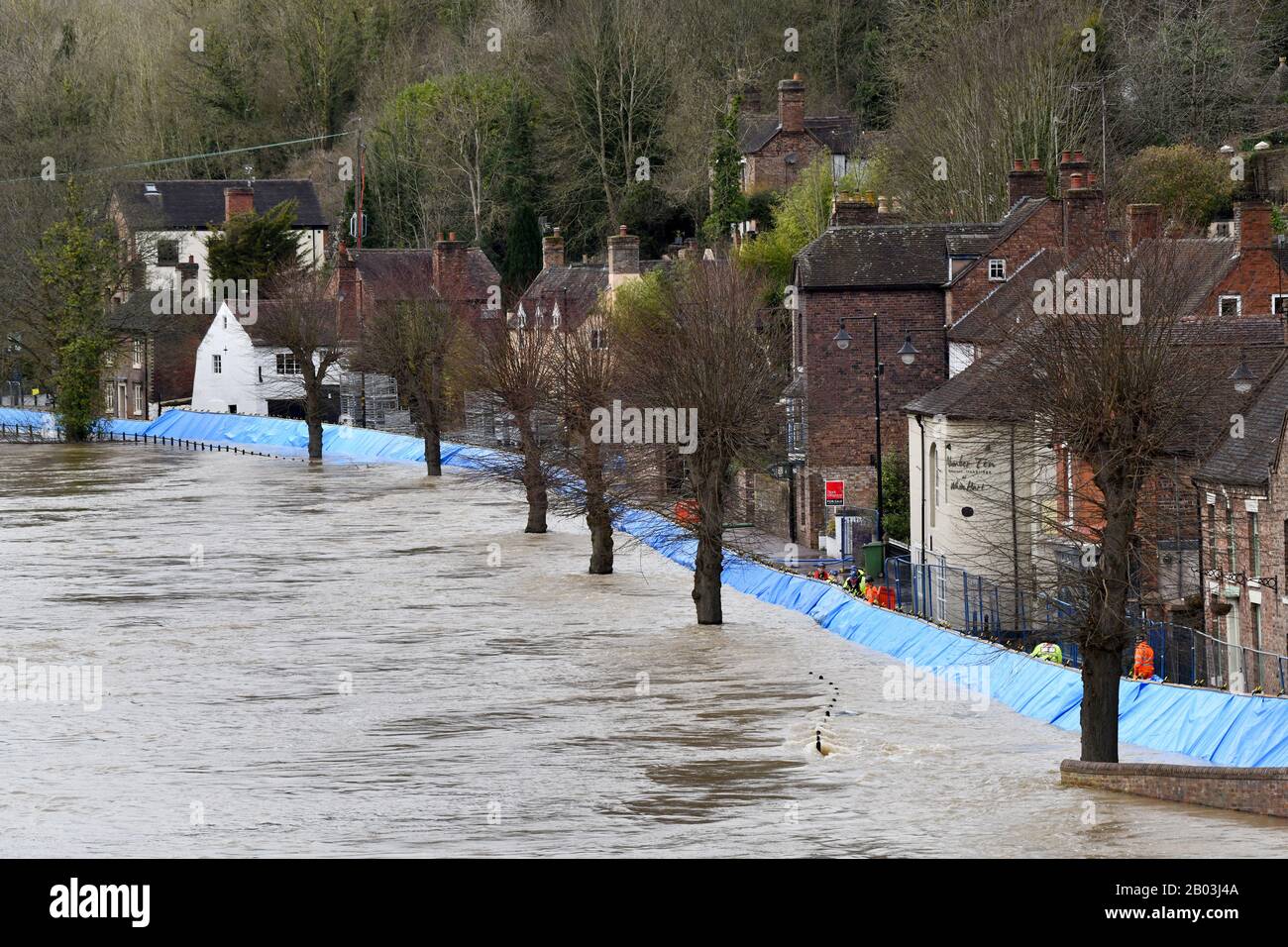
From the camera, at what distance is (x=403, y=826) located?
30.0 metres

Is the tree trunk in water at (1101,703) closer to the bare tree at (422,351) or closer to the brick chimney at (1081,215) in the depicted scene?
the brick chimney at (1081,215)

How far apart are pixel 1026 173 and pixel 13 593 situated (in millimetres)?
31932

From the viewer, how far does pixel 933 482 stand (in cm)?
5162

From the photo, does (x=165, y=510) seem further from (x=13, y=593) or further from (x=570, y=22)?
(x=570, y=22)

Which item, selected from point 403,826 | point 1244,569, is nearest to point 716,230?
point 1244,569

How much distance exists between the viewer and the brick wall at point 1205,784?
26453mm

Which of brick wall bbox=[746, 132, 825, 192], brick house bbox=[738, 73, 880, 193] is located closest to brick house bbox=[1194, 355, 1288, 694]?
brick house bbox=[738, 73, 880, 193]

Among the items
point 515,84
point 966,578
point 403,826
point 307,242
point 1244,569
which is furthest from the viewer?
point 307,242

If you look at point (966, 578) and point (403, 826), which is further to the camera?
point (966, 578)

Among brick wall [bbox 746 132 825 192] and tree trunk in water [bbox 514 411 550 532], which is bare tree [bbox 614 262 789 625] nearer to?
tree trunk in water [bbox 514 411 550 532]

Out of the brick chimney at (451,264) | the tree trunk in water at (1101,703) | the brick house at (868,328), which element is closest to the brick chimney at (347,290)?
the brick chimney at (451,264)

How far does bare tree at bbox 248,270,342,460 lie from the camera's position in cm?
9638

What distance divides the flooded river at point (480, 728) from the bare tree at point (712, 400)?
2286 mm

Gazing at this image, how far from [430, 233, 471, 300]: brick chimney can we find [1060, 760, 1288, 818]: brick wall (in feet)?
248
